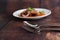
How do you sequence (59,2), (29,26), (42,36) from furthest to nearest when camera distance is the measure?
(59,2) → (29,26) → (42,36)

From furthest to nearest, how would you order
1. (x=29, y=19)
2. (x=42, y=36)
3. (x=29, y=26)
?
(x=29, y=19) → (x=29, y=26) → (x=42, y=36)

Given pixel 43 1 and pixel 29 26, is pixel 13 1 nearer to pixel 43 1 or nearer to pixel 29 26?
pixel 43 1

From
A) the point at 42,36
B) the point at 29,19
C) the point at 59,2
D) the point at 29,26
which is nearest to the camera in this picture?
the point at 42,36

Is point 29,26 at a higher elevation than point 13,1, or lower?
higher

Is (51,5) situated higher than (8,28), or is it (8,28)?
(8,28)

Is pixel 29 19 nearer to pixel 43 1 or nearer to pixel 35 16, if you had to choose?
pixel 35 16

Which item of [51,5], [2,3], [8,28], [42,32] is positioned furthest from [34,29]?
[2,3]

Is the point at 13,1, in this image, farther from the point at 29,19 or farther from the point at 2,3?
the point at 29,19

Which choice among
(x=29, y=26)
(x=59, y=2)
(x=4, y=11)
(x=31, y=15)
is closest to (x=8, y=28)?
(x=29, y=26)

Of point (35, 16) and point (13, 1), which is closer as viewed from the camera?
point (35, 16)
